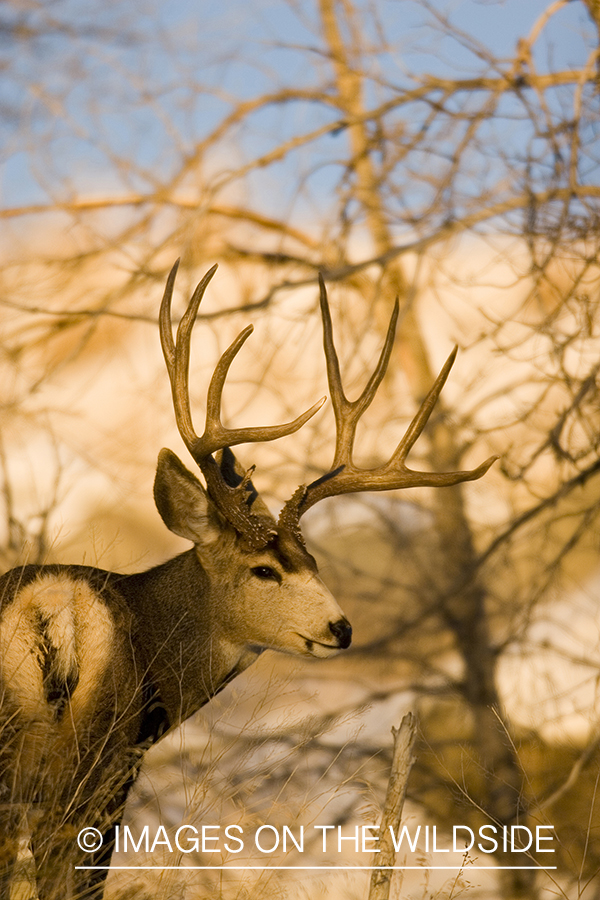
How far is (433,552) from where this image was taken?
32.1 feet

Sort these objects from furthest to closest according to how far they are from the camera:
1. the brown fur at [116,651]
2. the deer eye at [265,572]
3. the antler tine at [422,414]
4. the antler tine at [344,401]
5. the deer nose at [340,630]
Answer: the antler tine at [344,401] < the antler tine at [422,414] < the deer eye at [265,572] < the deer nose at [340,630] < the brown fur at [116,651]

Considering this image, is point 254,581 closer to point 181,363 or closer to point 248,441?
point 248,441

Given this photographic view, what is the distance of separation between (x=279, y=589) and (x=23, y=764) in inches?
49.6

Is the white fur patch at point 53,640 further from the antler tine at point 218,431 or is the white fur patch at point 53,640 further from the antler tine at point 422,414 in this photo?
the antler tine at point 422,414

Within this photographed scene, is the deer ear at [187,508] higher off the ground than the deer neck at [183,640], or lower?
higher

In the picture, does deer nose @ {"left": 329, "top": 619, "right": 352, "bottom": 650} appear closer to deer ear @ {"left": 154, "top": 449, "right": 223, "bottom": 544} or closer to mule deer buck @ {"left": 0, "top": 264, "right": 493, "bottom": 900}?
mule deer buck @ {"left": 0, "top": 264, "right": 493, "bottom": 900}

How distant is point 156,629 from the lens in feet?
13.9

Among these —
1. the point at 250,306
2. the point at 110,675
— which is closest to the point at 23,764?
the point at 110,675

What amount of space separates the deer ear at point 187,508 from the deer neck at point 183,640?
171mm
